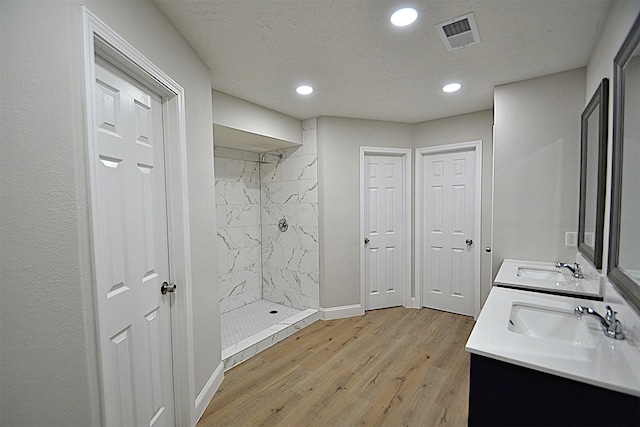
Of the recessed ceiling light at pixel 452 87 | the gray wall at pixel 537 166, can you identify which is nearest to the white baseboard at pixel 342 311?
the gray wall at pixel 537 166

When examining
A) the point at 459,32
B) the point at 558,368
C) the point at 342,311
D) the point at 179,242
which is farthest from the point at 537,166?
the point at 179,242

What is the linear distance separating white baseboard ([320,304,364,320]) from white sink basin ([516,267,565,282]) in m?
1.96

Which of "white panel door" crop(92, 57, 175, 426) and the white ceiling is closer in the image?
"white panel door" crop(92, 57, 175, 426)

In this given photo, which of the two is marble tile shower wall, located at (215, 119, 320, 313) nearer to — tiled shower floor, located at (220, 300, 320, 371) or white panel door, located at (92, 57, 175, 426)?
tiled shower floor, located at (220, 300, 320, 371)

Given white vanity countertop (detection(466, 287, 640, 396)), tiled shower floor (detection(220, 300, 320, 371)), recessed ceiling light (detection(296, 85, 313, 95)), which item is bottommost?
tiled shower floor (detection(220, 300, 320, 371))

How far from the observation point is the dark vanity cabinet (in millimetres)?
996

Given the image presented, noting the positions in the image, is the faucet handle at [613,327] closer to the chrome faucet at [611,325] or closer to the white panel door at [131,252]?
the chrome faucet at [611,325]

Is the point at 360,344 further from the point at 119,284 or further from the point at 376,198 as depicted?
the point at 119,284

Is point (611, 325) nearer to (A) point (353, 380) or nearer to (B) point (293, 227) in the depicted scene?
(A) point (353, 380)

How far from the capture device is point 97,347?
111 centimetres

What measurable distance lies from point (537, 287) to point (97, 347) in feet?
7.70

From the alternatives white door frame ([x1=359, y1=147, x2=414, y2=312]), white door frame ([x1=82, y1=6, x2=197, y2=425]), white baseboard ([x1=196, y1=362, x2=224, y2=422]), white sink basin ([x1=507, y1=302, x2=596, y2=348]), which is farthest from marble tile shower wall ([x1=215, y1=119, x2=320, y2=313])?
white sink basin ([x1=507, y1=302, x2=596, y2=348])

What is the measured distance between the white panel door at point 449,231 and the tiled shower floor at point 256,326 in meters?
1.63

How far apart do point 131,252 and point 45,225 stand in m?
0.53
